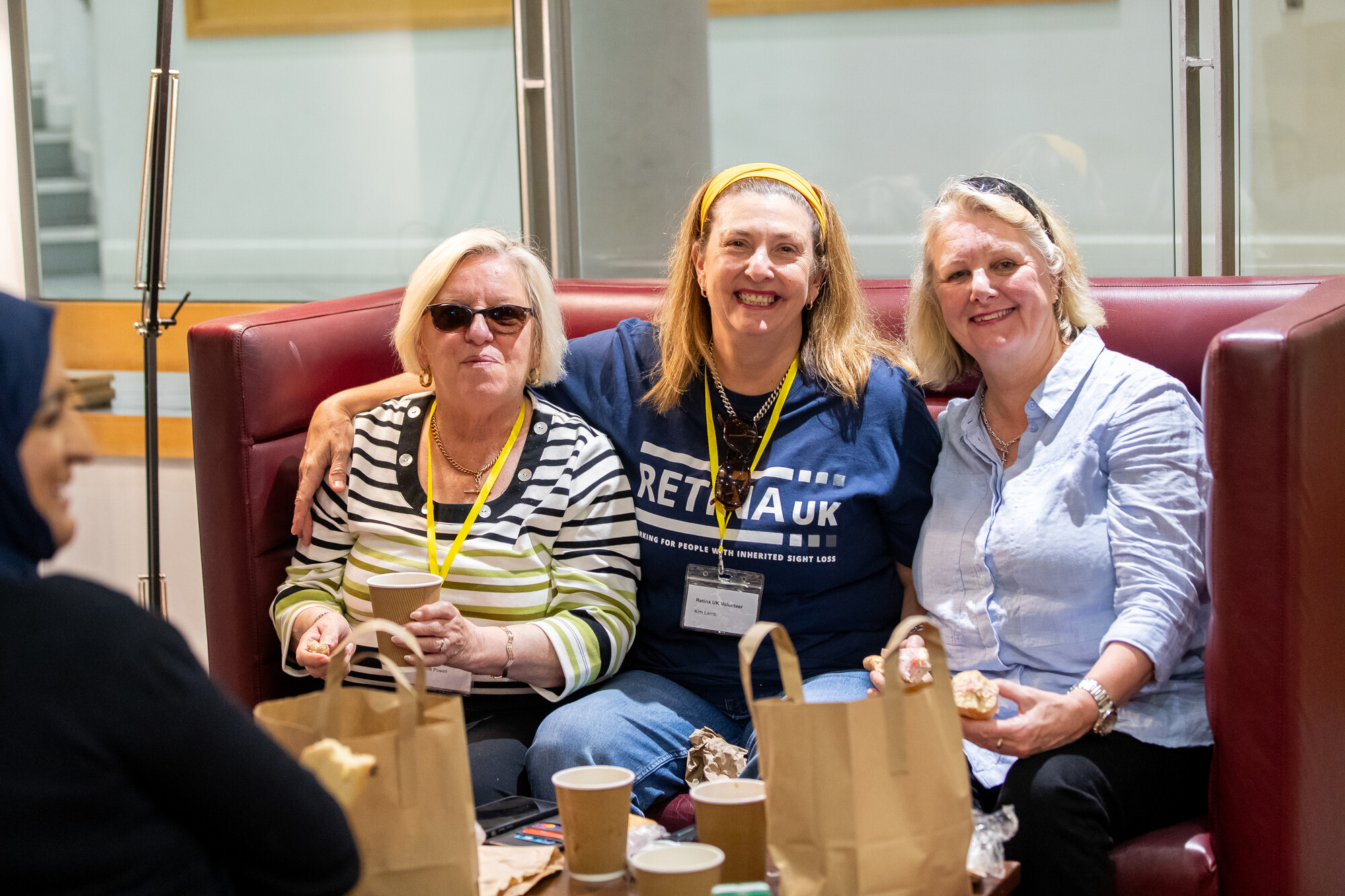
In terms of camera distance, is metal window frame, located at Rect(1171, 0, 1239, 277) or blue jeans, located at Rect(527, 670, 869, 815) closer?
blue jeans, located at Rect(527, 670, 869, 815)

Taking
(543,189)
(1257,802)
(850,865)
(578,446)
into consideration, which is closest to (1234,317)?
(1257,802)

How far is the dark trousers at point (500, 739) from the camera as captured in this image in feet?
6.77

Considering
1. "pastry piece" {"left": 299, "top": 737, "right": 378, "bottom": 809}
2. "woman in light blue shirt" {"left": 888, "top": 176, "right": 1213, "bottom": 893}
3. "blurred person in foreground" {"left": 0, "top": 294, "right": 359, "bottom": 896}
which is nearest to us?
"blurred person in foreground" {"left": 0, "top": 294, "right": 359, "bottom": 896}

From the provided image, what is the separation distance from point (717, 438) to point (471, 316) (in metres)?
0.55

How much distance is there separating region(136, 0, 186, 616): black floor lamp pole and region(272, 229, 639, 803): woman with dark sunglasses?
1.02 m

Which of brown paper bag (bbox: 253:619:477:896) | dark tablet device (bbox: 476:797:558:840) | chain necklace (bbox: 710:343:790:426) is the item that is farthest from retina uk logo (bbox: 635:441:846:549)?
brown paper bag (bbox: 253:619:477:896)

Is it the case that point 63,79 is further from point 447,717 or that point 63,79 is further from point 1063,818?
point 1063,818

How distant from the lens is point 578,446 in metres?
2.35

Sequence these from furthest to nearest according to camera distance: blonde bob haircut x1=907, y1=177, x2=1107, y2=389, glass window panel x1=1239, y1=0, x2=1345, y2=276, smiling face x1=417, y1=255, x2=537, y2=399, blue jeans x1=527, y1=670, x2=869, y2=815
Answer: glass window panel x1=1239, y1=0, x2=1345, y2=276 < smiling face x1=417, y1=255, x2=537, y2=399 < blonde bob haircut x1=907, y1=177, x2=1107, y2=389 < blue jeans x1=527, y1=670, x2=869, y2=815

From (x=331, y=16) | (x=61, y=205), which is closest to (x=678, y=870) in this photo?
(x=331, y=16)

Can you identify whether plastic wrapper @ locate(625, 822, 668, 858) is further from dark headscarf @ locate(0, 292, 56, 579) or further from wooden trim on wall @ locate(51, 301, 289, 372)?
wooden trim on wall @ locate(51, 301, 289, 372)

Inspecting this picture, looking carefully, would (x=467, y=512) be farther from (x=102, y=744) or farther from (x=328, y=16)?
(x=328, y=16)

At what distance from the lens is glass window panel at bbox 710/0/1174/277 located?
371 centimetres

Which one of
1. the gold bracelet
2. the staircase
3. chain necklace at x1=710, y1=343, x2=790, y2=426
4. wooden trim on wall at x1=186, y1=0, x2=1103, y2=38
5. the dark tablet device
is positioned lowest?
the dark tablet device
